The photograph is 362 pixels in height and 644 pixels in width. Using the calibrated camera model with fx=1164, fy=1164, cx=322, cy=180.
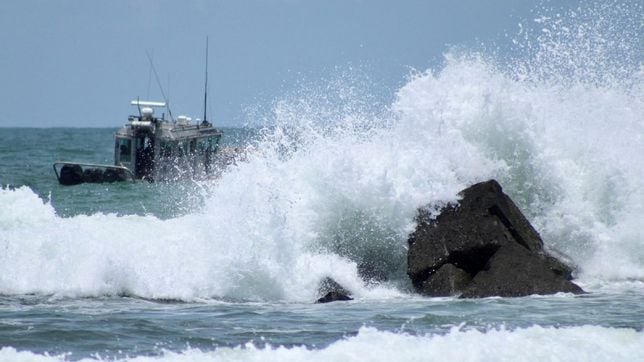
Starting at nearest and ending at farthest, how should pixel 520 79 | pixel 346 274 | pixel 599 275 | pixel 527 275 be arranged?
pixel 527 275
pixel 346 274
pixel 599 275
pixel 520 79

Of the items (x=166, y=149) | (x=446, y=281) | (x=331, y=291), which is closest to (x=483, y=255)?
(x=446, y=281)

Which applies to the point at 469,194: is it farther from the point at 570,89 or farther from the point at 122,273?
the point at 570,89

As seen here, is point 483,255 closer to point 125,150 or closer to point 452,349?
point 452,349

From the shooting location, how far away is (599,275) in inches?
597

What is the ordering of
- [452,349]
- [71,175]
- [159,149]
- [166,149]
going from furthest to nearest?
1. [166,149]
2. [159,149]
3. [71,175]
4. [452,349]

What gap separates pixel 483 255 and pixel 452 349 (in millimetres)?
3919

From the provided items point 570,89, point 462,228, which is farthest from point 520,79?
point 462,228

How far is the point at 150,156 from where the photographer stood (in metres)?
34.5

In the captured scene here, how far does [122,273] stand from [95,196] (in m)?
15.2

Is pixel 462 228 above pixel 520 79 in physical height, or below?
below

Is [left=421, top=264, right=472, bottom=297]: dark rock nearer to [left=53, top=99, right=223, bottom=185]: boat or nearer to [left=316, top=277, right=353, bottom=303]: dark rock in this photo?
[left=316, top=277, right=353, bottom=303]: dark rock

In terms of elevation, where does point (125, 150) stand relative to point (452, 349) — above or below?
above

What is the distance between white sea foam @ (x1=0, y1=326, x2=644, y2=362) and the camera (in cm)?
928

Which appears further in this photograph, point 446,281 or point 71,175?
point 71,175
